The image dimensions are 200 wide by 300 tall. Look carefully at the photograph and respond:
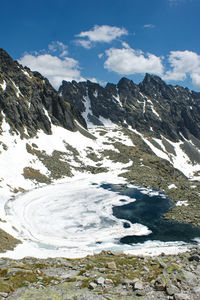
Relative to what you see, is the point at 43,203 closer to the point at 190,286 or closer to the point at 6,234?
the point at 6,234

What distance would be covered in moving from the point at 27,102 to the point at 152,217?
95.9 meters

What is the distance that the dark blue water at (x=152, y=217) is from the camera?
4303 cm

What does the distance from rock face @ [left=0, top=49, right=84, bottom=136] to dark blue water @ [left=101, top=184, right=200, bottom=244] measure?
5961 centimetres

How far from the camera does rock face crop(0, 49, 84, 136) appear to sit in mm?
107800

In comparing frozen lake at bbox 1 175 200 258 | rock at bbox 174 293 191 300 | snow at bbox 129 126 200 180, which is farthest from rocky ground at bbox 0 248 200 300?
snow at bbox 129 126 200 180

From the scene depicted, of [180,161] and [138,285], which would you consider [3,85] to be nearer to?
[138,285]

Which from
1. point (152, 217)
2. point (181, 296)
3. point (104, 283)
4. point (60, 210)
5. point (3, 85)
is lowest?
point (104, 283)

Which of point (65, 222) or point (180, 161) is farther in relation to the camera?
point (180, 161)

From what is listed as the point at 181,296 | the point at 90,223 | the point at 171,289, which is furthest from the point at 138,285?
the point at 90,223

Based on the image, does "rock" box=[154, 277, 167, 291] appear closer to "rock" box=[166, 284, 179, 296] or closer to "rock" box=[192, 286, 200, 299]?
"rock" box=[166, 284, 179, 296]

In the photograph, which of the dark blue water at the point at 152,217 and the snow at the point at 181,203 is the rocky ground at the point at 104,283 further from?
the snow at the point at 181,203

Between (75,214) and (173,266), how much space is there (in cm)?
3644

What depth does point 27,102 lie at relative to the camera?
12375cm

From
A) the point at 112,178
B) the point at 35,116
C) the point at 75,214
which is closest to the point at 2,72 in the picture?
the point at 35,116
